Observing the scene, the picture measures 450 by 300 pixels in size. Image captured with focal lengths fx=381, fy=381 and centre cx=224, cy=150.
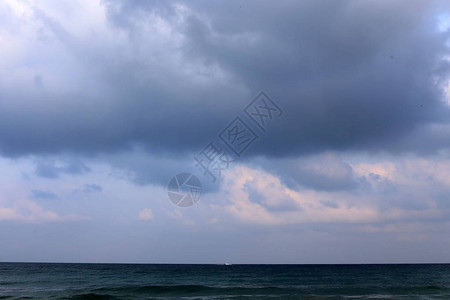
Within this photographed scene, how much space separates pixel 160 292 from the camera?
148ft

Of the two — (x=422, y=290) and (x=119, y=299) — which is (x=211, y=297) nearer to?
(x=119, y=299)

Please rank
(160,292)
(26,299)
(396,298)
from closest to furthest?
(26,299) < (396,298) < (160,292)

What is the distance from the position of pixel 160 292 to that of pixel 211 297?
27.2 ft

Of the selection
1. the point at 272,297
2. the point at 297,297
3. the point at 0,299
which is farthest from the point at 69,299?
the point at 297,297

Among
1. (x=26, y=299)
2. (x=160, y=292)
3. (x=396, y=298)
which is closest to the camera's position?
(x=26, y=299)

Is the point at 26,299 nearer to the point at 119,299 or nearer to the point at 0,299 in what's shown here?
the point at 0,299

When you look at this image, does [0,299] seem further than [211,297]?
No

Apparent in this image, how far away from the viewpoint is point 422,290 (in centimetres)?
4616

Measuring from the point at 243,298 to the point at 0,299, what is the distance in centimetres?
2341

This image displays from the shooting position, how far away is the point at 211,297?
39.9 metres

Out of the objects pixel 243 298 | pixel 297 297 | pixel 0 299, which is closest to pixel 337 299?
pixel 297 297

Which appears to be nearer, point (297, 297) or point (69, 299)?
point (69, 299)

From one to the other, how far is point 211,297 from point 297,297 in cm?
888

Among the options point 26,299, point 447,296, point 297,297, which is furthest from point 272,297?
point 26,299
